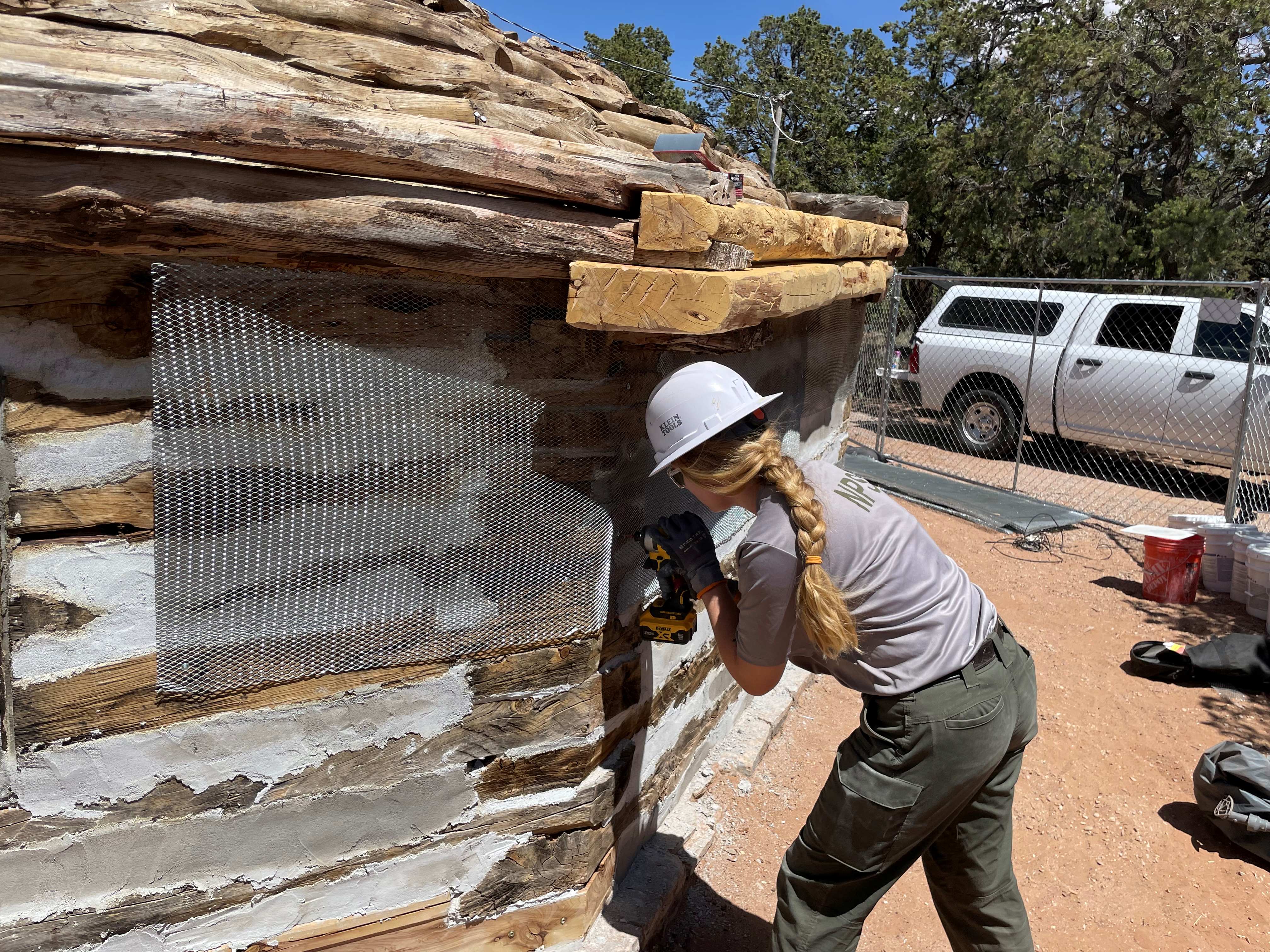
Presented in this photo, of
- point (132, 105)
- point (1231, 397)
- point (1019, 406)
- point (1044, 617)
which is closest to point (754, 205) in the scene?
point (132, 105)

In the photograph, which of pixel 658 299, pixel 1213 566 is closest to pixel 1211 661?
pixel 1213 566

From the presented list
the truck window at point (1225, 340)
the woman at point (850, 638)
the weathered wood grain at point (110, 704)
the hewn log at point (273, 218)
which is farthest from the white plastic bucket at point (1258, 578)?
the weathered wood grain at point (110, 704)

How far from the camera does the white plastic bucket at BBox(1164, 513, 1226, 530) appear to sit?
6.12 meters

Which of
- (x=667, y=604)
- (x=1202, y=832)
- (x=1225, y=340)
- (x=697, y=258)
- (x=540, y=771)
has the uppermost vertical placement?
(x=1225, y=340)

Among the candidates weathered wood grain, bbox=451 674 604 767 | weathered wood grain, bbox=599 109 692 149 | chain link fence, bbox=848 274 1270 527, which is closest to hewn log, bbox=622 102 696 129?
weathered wood grain, bbox=599 109 692 149

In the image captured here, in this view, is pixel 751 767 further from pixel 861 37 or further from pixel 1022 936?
pixel 861 37

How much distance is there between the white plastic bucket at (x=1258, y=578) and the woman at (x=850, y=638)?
434 centimetres

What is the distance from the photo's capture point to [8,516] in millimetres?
1670

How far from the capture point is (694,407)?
1.86m

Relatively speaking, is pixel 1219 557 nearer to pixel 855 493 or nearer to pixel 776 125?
pixel 855 493

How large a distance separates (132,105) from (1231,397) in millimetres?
8652

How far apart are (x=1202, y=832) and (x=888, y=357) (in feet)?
19.7

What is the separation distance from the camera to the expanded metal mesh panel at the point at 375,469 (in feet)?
5.78

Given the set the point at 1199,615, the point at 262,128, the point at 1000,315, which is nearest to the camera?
the point at 262,128
